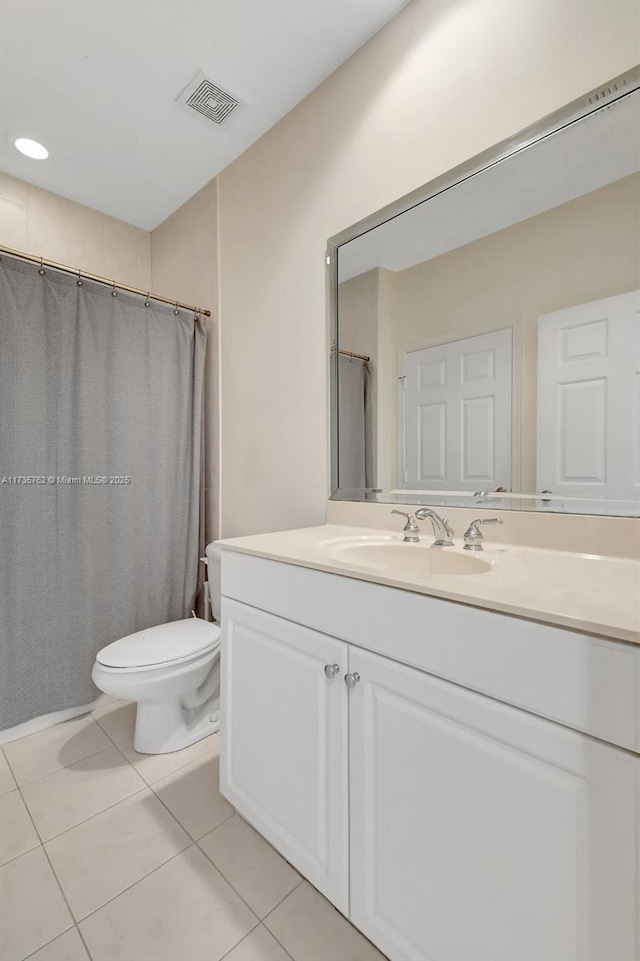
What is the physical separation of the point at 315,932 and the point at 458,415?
1.32 m

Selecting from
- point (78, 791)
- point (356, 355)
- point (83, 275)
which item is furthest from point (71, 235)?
point (78, 791)

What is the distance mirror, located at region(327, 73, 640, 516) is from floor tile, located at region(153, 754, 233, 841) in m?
1.07

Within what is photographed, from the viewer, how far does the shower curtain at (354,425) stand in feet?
4.96

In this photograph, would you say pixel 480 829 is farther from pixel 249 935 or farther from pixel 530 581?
pixel 249 935

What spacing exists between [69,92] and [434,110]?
4.63ft

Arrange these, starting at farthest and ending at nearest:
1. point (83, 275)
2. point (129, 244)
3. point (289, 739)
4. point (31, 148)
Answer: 1. point (129, 244)
2. point (31, 148)
3. point (83, 275)
4. point (289, 739)

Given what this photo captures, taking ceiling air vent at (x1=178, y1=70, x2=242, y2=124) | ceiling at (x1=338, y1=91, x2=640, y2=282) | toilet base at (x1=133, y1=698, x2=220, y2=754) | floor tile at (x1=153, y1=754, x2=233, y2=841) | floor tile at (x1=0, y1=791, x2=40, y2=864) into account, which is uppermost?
ceiling air vent at (x1=178, y1=70, x2=242, y2=124)

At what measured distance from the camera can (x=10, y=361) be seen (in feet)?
5.44

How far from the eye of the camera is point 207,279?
2.21 metres

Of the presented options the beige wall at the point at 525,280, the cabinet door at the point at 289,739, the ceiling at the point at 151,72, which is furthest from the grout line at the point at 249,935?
the ceiling at the point at 151,72

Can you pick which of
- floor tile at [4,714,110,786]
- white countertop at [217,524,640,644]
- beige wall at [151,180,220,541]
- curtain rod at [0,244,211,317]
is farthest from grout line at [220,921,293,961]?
curtain rod at [0,244,211,317]

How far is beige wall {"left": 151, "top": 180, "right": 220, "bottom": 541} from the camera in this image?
7.13ft

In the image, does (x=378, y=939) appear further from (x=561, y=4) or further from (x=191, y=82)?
(x=191, y=82)

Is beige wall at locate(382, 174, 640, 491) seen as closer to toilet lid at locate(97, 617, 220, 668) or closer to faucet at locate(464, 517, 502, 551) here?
faucet at locate(464, 517, 502, 551)
